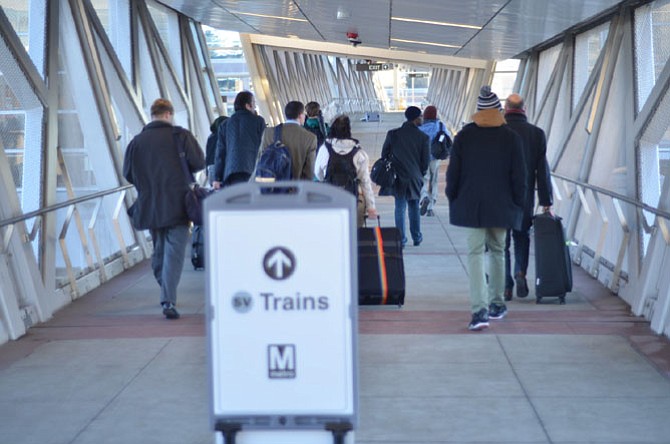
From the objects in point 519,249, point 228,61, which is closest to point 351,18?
point 519,249

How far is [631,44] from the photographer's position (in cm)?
1019

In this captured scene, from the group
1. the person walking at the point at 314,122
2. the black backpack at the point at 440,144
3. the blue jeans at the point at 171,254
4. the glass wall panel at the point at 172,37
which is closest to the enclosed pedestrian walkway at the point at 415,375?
the blue jeans at the point at 171,254

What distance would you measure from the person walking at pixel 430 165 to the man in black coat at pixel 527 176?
202 inches

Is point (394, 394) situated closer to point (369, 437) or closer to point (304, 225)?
point (369, 437)

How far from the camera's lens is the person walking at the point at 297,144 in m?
9.02

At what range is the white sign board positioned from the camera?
3674 mm

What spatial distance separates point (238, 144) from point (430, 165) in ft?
20.0

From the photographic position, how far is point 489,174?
7.25 metres

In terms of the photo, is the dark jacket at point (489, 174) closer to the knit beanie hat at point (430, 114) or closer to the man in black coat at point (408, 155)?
the man in black coat at point (408, 155)

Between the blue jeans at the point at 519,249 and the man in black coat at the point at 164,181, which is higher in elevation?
the man in black coat at the point at 164,181

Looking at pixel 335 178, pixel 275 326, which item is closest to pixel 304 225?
pixel 275 326

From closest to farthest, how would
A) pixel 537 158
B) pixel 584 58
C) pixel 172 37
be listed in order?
pixel 537 158 < pixel 584 58 < pixel 172 37

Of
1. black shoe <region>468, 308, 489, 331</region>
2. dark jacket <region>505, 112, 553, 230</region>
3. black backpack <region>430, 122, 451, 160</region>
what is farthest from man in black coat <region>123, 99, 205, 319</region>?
black backpack <region>430, 122, 451, 160</region>

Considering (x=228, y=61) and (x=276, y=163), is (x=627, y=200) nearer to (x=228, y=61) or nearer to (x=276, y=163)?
(x=276, y=163)
